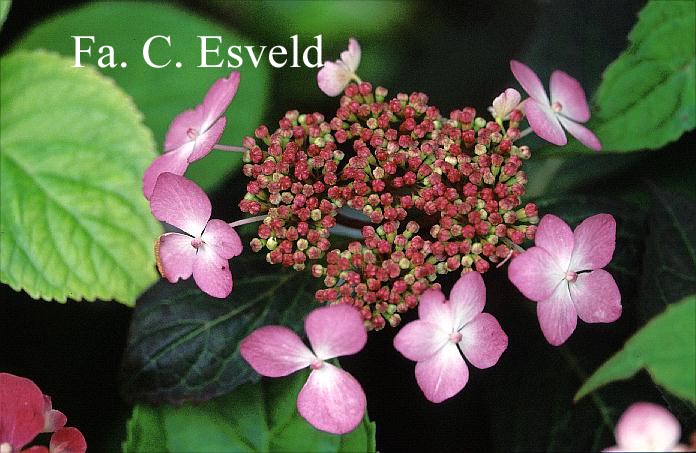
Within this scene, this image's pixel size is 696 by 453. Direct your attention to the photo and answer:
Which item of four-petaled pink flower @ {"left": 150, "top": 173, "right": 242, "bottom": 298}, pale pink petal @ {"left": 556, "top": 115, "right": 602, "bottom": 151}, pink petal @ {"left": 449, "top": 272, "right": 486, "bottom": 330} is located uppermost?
pale pink petal @ {"left": 556, "top": 115, "right": 602, "bottom": 151}

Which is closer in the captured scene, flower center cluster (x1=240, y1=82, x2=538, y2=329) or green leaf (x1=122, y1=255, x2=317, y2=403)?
flower center cluster (x1=240, y1=82, x2=538, y2=329)

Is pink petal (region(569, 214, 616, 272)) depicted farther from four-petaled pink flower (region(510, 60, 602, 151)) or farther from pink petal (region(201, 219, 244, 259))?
pink petal (region(201, 219, 244, 259))

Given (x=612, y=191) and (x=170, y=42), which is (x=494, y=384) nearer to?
(x=612, y=191)

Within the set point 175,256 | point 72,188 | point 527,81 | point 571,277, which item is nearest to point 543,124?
point 527,81

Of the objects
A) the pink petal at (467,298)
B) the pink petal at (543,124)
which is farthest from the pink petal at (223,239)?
the pink petal at (543,124)

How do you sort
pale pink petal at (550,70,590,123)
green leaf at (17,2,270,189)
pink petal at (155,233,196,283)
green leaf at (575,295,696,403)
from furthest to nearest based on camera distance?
green leaf at (17,2,270,189), pale pink petal at (550,70,590,123), pink petal at (155,233,196,283), green leaf at (575,295,696,403)

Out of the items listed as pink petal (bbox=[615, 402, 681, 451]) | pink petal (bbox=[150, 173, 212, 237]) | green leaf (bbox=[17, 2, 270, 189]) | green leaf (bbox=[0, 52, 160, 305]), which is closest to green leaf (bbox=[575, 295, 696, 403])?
pink petal (bbox=[615, 402, 681, 451])
